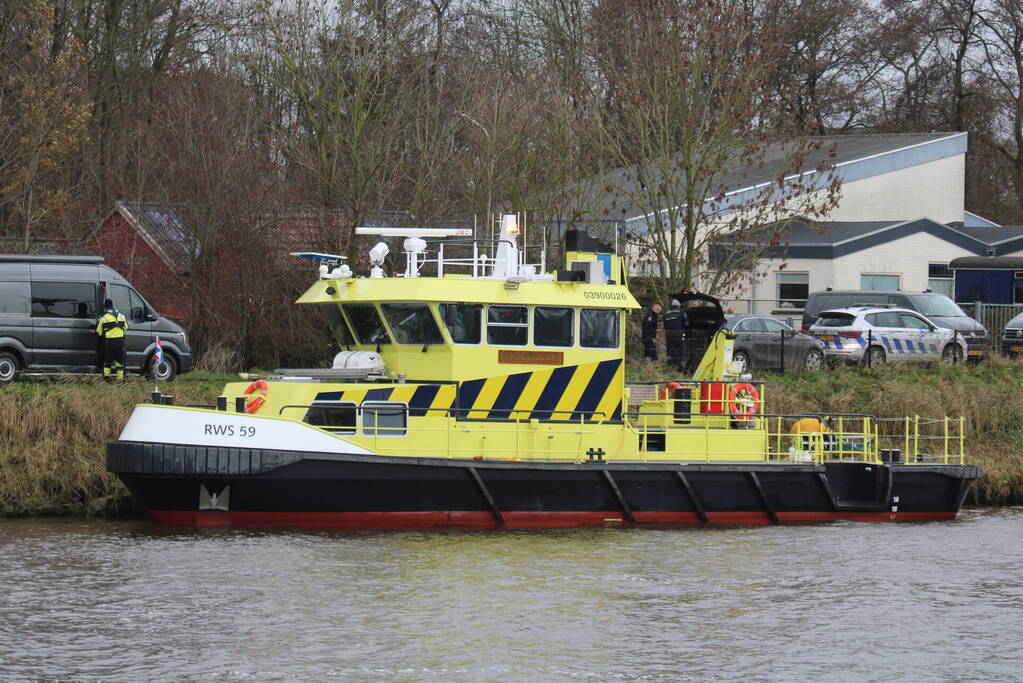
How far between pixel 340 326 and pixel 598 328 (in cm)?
357

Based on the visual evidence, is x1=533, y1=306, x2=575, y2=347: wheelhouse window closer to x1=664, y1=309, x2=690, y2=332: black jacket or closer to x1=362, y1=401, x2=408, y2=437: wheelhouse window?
x1=362, y1=401, x2=408, y2=437: wheelhouse window

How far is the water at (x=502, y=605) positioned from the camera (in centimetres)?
1351

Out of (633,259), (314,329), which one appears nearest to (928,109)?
(633,259)

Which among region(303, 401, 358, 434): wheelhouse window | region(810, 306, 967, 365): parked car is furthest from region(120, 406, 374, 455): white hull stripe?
region(810, 306, 967, 365): parked car

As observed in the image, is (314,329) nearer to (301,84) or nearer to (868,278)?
(301,84)

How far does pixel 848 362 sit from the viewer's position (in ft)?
99.7

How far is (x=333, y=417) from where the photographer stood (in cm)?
1925

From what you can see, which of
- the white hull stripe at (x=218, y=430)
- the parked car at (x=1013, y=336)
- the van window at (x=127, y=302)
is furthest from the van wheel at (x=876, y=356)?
the white hull stripe at (x=218, y=430)

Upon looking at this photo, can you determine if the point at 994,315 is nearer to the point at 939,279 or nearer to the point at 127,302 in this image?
the point at 939,279

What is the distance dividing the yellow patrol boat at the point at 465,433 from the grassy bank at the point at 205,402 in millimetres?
2149

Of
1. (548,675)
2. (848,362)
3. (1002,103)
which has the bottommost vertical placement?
(548,675)

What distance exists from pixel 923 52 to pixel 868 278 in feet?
75.8

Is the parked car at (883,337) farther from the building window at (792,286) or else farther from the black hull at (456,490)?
the black hull at (456,490)

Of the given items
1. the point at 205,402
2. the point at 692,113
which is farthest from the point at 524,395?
the point at 692,113
